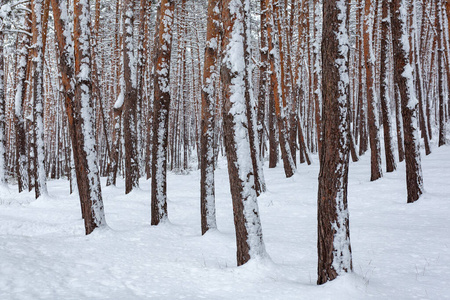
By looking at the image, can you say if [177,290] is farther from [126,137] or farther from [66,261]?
[126,137]

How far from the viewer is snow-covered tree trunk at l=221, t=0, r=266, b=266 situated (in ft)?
14.2

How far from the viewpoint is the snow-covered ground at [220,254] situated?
3591mm

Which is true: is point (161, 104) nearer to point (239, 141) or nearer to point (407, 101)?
point (239, 141)

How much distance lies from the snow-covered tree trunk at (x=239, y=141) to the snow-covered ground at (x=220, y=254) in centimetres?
38

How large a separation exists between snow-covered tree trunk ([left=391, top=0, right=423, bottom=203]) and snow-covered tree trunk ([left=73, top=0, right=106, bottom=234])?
686 centimetres

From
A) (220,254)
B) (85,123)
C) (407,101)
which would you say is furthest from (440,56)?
(85,123)

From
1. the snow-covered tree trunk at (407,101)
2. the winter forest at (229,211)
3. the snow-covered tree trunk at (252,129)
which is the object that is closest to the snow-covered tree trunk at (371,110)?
the winter forest at (229,211)

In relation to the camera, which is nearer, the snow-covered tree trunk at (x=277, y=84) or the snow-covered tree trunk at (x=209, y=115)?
the snow-covered tree trunk at (x=209, y=115)

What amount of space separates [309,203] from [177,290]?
6.25m

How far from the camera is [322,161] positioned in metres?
3.77

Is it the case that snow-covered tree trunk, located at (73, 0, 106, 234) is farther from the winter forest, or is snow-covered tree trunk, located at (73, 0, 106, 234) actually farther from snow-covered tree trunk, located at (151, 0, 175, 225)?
snow-covered tree trunk, located at (151, 0, 175, 225)

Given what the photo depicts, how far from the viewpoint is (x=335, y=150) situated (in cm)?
363

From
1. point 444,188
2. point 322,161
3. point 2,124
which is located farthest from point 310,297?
point 2,124

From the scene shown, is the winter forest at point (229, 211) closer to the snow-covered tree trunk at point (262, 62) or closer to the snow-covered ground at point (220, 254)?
the snow-covered ground at point (220, 254)
